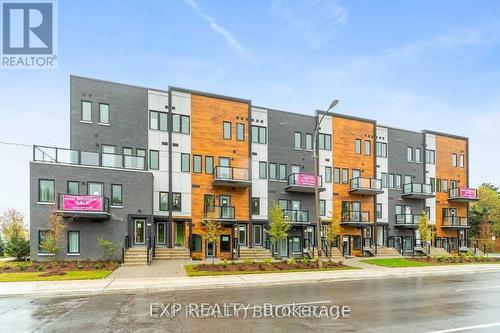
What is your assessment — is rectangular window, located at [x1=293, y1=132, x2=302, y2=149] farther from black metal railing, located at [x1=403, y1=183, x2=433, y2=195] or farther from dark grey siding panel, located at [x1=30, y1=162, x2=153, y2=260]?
dark grey siding panel, located at [x1=30, y1=162, x2=153, y2=260]

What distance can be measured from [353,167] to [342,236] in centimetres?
694

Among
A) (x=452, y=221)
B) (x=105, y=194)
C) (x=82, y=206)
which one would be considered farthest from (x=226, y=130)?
(x=452, y=221)

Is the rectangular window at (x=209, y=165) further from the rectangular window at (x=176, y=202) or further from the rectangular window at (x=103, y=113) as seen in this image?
the rectangular window at (x=103, y=113)

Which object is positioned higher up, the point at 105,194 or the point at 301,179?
the point at 301,179

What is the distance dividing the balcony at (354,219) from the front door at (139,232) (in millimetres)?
18056

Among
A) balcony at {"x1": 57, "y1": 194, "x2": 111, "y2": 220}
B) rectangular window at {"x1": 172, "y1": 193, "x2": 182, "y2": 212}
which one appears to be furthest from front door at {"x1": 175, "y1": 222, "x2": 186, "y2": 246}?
balcony at {"x1": 57, "y1": 194, "x2": 111, "y2": 220}

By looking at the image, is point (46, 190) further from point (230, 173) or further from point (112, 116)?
point (230, 173)

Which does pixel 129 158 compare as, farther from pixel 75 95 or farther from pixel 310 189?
pixel 310 189

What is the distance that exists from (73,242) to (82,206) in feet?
8.87

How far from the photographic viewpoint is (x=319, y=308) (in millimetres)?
10516

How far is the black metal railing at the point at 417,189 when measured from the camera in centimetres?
3766

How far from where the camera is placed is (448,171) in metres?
41.3

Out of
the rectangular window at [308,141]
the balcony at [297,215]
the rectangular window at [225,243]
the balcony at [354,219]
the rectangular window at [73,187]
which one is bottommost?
the rectangular window at [225,243]

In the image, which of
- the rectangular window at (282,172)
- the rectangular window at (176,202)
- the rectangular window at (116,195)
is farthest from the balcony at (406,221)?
the rectangular window at (116,195)
